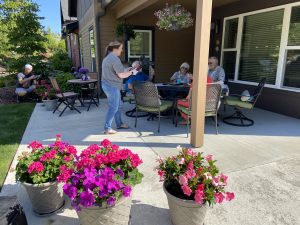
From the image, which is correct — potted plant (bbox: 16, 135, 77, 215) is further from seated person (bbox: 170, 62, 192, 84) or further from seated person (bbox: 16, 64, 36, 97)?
seated person (bbox: 16, 64, 36, 97)

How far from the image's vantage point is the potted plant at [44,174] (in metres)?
1.92

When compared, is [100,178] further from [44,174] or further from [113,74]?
[113,74]

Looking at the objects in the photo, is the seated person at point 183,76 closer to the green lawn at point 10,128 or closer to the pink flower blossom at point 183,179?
the green lawn at point 10,128

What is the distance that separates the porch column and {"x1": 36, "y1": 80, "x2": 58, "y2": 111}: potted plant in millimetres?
4004

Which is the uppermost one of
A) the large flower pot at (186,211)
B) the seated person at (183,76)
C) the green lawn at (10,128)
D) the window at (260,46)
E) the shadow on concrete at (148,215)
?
the window at (260,46)

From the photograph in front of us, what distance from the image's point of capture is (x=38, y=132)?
4.29m

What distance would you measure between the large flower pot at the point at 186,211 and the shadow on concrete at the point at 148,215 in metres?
0.20

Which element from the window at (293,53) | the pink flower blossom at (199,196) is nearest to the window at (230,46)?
the window at (293,53)

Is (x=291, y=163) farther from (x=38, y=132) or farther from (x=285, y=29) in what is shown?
(x=38, y=132)

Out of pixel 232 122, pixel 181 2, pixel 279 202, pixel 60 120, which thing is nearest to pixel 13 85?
pixel 60 120

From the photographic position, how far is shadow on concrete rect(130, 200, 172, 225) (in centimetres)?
202

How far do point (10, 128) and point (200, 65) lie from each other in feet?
12.3

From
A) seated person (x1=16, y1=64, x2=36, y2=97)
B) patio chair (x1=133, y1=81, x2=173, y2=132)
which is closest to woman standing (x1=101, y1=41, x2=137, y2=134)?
patio chair (x1=133, y1=81, x2=173, y2=132)

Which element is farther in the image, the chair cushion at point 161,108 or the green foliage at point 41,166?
the chair cushion at point 161,108
